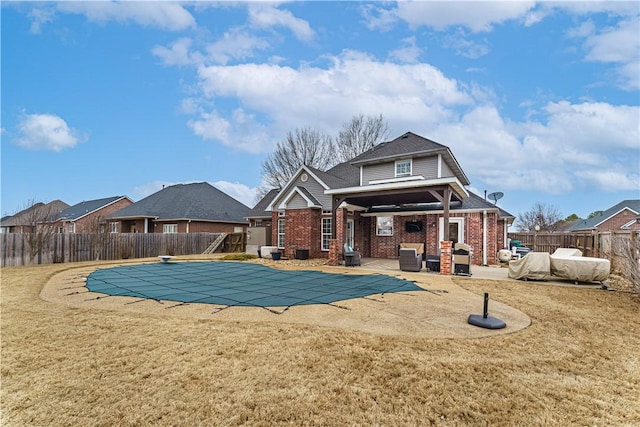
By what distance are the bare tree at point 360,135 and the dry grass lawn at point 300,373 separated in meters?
26.1

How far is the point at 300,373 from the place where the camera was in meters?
3.32

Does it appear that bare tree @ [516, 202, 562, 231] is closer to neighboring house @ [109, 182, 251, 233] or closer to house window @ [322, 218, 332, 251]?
house window @ [322, 218, 332, 251]

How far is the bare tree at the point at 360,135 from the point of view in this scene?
97.5 ft

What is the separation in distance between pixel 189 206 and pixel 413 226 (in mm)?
18802

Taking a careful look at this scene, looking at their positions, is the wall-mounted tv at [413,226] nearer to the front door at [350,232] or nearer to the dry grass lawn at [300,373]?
the front door at [350,232]

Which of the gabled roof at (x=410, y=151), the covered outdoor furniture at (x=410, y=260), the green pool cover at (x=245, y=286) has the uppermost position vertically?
the gabled roof at (x=410, y=151)

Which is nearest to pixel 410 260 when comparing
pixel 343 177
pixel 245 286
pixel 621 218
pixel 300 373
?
pixel 245 286

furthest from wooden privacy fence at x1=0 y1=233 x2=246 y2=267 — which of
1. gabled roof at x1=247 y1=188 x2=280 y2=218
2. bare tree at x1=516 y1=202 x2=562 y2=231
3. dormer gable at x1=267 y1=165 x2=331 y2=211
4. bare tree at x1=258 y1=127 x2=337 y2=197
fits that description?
bare tree at x1=516 y1=202 x2=562 y2=231

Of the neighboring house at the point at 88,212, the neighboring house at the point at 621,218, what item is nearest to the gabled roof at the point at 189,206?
Answer: the neighboring house at the point at 88,212

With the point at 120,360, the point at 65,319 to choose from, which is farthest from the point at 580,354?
the point at 65,319

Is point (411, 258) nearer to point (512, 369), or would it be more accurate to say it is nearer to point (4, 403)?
point (512, 369)

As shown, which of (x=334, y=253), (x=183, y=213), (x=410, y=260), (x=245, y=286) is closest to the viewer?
(x=245, y=286)

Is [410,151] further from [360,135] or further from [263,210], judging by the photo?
[360,135]

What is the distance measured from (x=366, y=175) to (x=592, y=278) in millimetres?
10161
